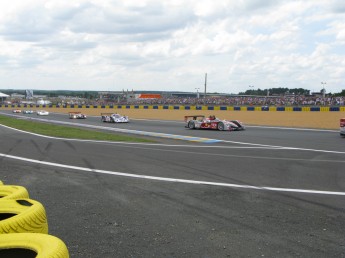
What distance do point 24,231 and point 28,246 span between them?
2.25 ft

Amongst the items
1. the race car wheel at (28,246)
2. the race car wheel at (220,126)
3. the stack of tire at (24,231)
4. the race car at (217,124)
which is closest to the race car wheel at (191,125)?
the race car at (217,124)

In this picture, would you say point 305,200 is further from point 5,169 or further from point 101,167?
point 5,169

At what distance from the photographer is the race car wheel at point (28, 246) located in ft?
8.18

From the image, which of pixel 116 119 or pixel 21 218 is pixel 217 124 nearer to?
pixel 116 119

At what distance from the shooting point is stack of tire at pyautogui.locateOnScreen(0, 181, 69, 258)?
8.23 feet

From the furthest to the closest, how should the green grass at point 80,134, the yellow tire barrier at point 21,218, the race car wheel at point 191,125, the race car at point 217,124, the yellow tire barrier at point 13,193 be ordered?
the race car wheel at point 191,125
the race car at point 217,124
the green grass at point 80,134
the yellow tire barrier at point 13,193
the yellow tire barrier at point 21,218

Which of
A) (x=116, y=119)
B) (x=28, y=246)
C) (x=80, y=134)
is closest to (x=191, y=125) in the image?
(x=80, y=134)

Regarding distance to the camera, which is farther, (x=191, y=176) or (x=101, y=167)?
(x=101, y=167)

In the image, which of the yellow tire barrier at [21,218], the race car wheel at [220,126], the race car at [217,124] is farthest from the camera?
the race car wheel at [220,126]

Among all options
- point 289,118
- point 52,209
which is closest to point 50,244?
point 52,209

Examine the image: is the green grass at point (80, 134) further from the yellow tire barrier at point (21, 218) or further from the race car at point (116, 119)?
the yellow tire barrier at point (21, 218)

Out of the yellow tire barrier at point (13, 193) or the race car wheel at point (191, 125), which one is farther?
the race car wheel at point (191, 125)

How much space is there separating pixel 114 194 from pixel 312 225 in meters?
3.27

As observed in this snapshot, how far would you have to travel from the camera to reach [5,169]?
361 inches
